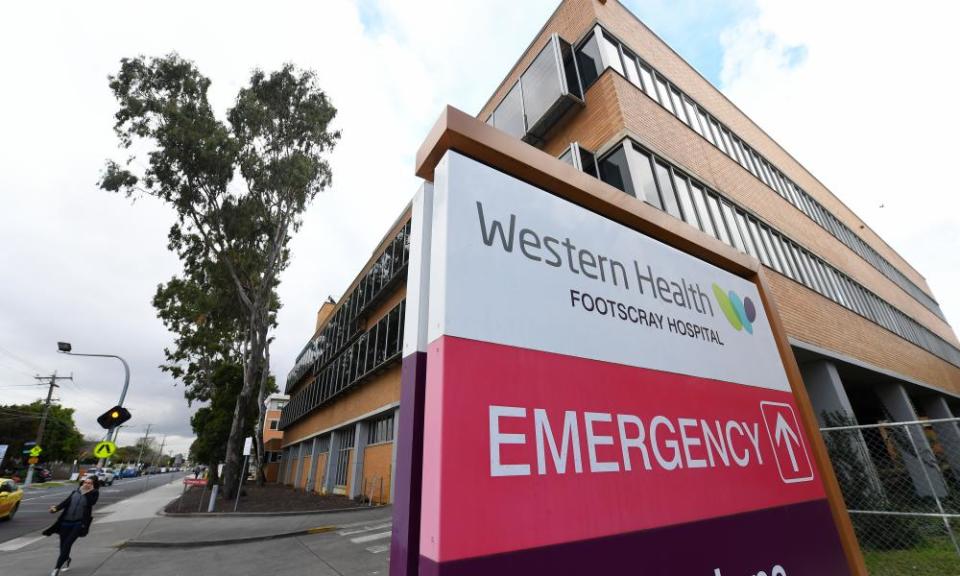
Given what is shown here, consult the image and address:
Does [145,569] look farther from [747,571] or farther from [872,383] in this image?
[872,383]

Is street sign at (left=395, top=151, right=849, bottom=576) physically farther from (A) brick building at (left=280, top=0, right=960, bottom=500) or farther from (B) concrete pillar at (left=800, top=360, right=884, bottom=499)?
(B) concrete pillar at (left=800, top=360, right=884, bottom=499)

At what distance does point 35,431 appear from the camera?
45.5 m

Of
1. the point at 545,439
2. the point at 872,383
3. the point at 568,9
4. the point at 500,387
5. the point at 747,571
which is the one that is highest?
the point at 568,9

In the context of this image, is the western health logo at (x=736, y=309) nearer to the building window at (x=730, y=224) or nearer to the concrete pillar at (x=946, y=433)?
the building window at (x=730, y=224)

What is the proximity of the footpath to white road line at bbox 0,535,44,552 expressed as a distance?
16 mm

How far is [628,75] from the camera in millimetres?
9320

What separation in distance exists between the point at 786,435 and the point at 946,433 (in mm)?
16914

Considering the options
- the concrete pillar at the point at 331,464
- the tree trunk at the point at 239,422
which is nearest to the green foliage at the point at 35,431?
the concrete pillar at the point at 331,464

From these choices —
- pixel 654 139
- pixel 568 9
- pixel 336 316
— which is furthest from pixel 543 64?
pixel 336 316

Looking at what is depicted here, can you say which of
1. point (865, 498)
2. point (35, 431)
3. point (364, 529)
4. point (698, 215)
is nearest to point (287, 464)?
point (35, 431)

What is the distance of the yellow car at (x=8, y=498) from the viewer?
1210cm

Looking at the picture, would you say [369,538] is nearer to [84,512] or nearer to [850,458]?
[84,512]

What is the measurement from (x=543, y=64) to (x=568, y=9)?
6.45 ft

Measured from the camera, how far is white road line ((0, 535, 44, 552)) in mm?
8992
